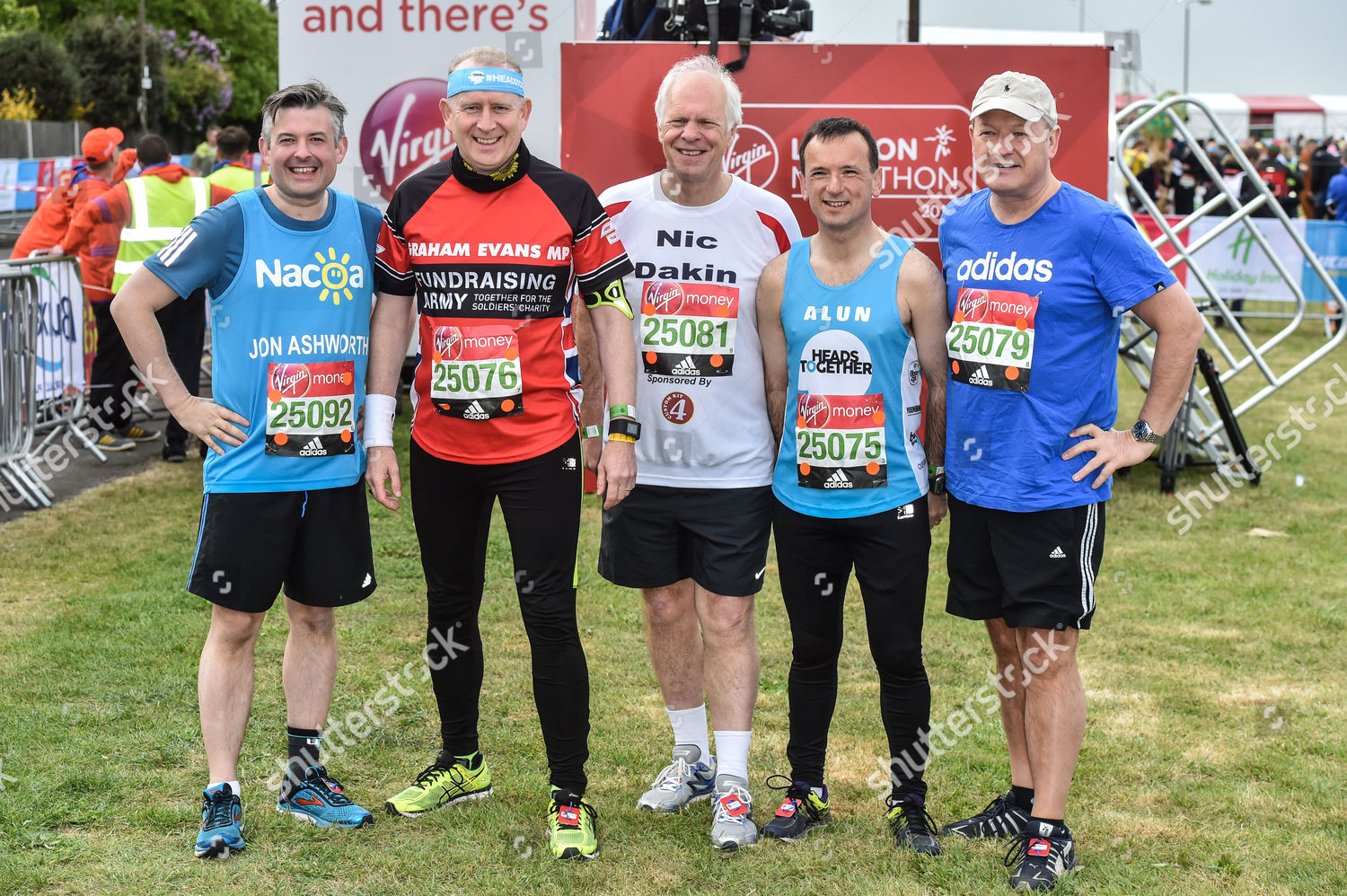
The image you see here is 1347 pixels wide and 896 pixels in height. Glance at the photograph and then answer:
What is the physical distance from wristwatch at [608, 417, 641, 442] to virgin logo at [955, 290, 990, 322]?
0.90 m

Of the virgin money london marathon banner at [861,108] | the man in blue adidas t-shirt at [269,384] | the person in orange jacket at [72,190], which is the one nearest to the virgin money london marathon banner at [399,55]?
the virgin money london marathon banner at [861,108]

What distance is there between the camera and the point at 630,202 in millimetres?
3662

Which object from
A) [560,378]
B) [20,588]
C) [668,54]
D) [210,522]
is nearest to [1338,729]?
[560,378]

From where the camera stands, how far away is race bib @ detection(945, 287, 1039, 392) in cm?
325

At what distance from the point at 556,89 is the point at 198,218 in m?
4.96

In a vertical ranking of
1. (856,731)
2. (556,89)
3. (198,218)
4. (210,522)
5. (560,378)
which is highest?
(556,89)

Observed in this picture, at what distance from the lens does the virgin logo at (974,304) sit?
3.30 meters

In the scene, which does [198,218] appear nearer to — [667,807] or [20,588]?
[667,807]

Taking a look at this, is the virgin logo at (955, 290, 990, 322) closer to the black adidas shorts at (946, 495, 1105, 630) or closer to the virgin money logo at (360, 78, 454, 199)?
the black adidas shorts at (946, 495, 1105, 630)

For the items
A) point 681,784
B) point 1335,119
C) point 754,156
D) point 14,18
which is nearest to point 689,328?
point 681,784

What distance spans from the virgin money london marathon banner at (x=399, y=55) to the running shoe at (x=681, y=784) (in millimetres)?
5072

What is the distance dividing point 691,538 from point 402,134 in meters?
5.31

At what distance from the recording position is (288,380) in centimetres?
338

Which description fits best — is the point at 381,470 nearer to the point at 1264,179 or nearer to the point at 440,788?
the point at 440,788
